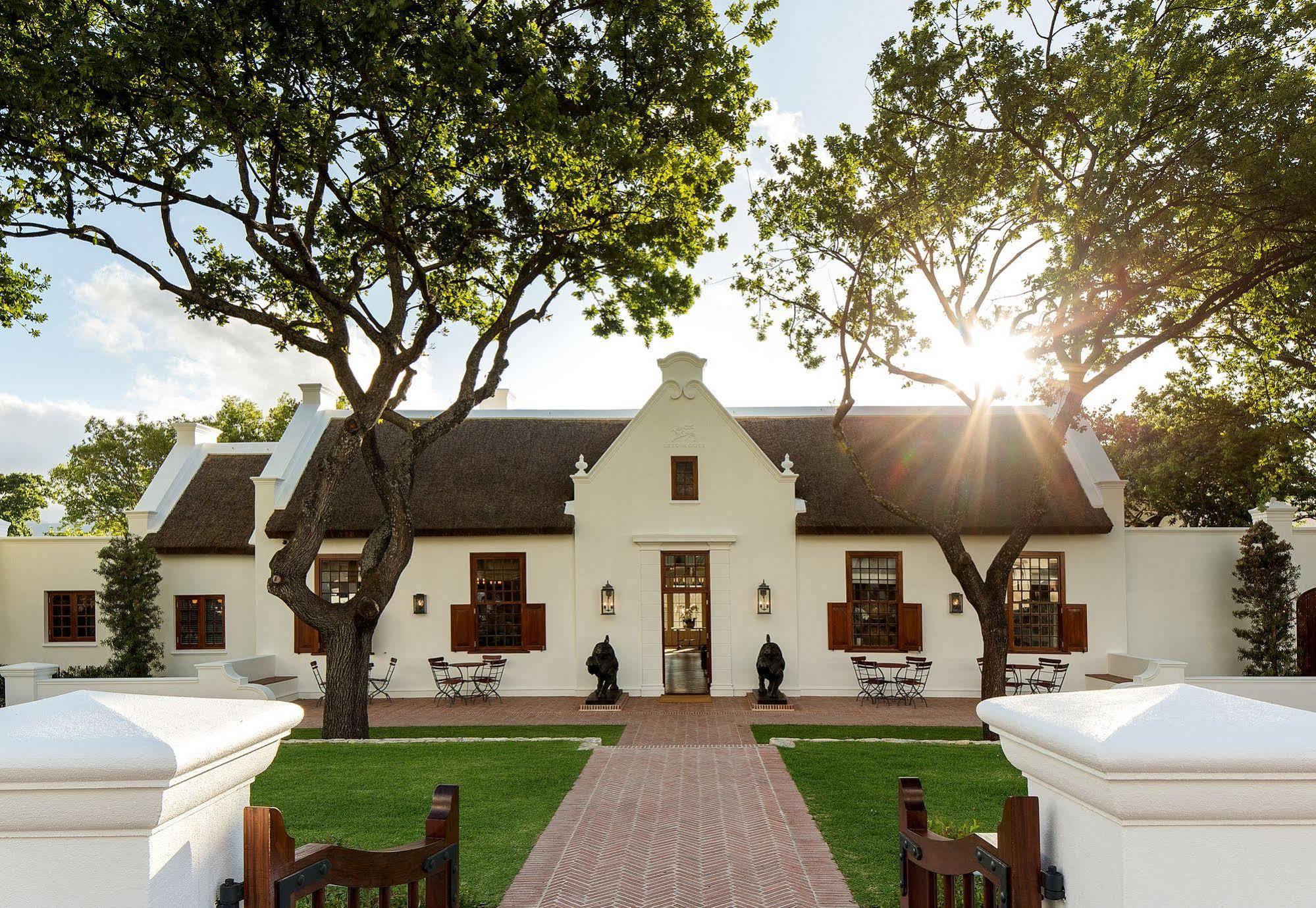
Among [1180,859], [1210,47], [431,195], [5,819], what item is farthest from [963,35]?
[5,819]

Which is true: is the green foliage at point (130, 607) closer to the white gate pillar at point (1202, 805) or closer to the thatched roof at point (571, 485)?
the thatched roof at point (571, 485)

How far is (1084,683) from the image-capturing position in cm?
1897

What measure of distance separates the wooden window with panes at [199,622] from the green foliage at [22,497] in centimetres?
2917

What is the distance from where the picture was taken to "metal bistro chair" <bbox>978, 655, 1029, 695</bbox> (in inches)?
694

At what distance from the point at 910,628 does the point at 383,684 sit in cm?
1234

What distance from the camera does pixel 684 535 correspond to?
19406 millimetres

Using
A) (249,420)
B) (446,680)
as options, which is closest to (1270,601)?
(446,680)

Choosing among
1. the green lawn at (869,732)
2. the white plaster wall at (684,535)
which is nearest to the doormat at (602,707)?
the white plaster wall at (684,535)

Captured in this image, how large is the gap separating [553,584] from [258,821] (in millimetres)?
17495

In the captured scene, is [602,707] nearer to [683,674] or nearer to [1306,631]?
[683,674]

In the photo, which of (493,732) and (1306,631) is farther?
(1306,631)

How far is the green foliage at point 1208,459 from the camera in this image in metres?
25.8

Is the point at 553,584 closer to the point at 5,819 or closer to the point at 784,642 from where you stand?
the point at 784,642

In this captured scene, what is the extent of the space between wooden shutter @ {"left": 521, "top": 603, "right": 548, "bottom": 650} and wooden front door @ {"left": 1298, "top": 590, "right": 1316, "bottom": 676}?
1776cm
